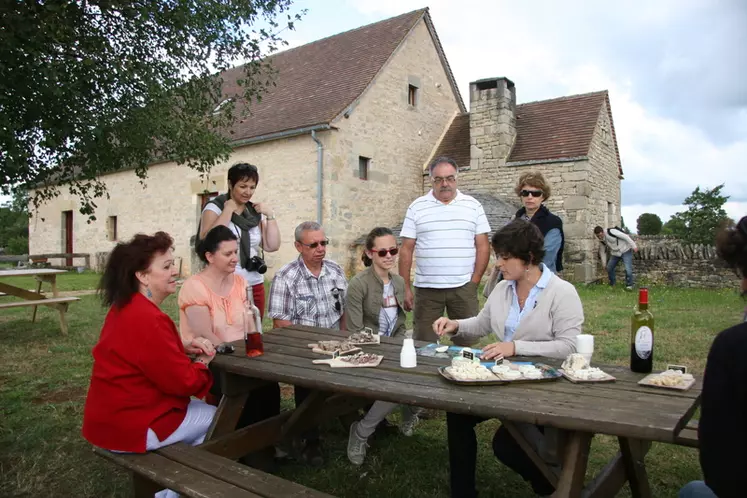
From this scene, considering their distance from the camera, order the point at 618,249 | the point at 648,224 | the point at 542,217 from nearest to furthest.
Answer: the point at 542,217
the point at 618,249
the point at 648,224

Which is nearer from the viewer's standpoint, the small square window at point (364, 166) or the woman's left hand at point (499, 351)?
the woman's left hand at point (499, 351)

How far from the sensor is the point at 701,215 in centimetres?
1433

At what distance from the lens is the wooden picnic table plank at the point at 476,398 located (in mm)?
1718

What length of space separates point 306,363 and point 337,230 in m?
10.8

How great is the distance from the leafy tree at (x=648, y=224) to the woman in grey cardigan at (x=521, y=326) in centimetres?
3196

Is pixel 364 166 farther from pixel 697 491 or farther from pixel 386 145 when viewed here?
pixel 697 491

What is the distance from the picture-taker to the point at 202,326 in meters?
3.19

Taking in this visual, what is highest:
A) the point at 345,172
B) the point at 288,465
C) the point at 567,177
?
the point at 345,172

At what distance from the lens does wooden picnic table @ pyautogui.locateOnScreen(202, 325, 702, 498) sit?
1794 mm

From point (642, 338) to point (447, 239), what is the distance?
2.00 metres

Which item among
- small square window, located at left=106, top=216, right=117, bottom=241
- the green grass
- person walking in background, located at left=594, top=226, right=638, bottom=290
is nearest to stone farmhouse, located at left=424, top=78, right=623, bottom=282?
person walking in background, located at left=594, top=226, right=638, bottom=290

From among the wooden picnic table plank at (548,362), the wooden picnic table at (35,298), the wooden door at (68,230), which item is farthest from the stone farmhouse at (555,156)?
the wooden door at (68,230)

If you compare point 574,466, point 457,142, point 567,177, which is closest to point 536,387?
point 574,466

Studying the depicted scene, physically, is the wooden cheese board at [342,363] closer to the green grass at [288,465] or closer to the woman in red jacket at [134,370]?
the woman in red jacket at [134,370]
